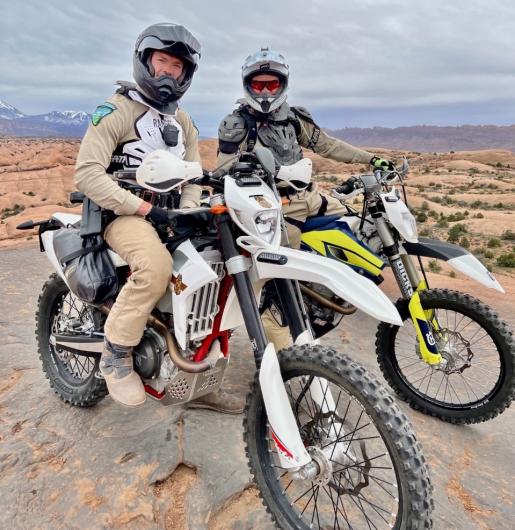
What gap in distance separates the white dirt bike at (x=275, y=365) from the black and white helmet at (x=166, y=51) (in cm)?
57

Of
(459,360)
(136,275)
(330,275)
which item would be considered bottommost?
(459,360)

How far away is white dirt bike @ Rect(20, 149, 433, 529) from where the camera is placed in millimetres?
2037

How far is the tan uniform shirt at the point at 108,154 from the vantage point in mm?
2533

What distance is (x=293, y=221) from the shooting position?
12.5 feet

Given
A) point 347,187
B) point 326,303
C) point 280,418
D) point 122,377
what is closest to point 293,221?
point 347,187

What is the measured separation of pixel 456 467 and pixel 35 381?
3226 mm

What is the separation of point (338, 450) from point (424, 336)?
4.61 ft

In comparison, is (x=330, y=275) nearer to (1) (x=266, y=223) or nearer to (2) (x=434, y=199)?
(1) (x=266, y=223)

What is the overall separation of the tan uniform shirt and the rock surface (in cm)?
149

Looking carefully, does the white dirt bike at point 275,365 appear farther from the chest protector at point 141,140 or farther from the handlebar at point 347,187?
the handlebar at point 347,187

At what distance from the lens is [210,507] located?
98.0 inches

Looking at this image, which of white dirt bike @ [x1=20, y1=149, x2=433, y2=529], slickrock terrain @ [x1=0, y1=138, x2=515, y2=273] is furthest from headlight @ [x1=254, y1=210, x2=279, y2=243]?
slickrock terrain @ [x1=0, y1=138, x2=515, y2=273]

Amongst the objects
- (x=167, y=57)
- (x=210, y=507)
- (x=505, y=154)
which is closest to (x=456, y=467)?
(x=210, y=507)

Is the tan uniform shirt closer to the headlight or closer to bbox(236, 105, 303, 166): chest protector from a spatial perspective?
the headlight
